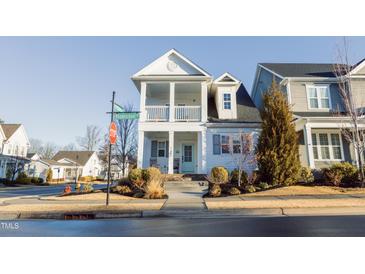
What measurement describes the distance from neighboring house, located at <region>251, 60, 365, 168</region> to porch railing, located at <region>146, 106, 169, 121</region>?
814cm

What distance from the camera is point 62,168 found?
4575cm

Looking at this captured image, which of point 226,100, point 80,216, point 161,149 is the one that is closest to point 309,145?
point 226,100

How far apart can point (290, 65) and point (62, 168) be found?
149 feet

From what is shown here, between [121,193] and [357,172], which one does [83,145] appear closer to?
[121,193]

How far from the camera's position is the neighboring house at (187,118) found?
15844 mm

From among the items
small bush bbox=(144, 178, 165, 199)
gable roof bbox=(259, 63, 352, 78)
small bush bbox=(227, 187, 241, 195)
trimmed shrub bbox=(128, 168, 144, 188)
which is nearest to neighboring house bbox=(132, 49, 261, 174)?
trimmed shrub bbox=(128, 168, 144, 188)

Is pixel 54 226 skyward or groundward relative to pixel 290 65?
groundward

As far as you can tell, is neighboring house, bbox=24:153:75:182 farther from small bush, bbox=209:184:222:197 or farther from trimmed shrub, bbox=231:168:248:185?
small bush, bbox=209:184:222:197

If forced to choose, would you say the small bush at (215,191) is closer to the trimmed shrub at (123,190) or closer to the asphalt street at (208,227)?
the asphalt street at (208,227)

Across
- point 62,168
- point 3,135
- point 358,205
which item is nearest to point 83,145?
point 62,168

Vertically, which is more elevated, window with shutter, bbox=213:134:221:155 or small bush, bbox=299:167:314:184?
window with shutter, bbox=213:134:221:155

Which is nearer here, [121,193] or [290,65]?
[121,193]

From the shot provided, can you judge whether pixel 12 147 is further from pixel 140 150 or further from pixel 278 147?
pixel 278 147

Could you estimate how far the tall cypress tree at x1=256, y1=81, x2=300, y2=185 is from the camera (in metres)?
11.8
